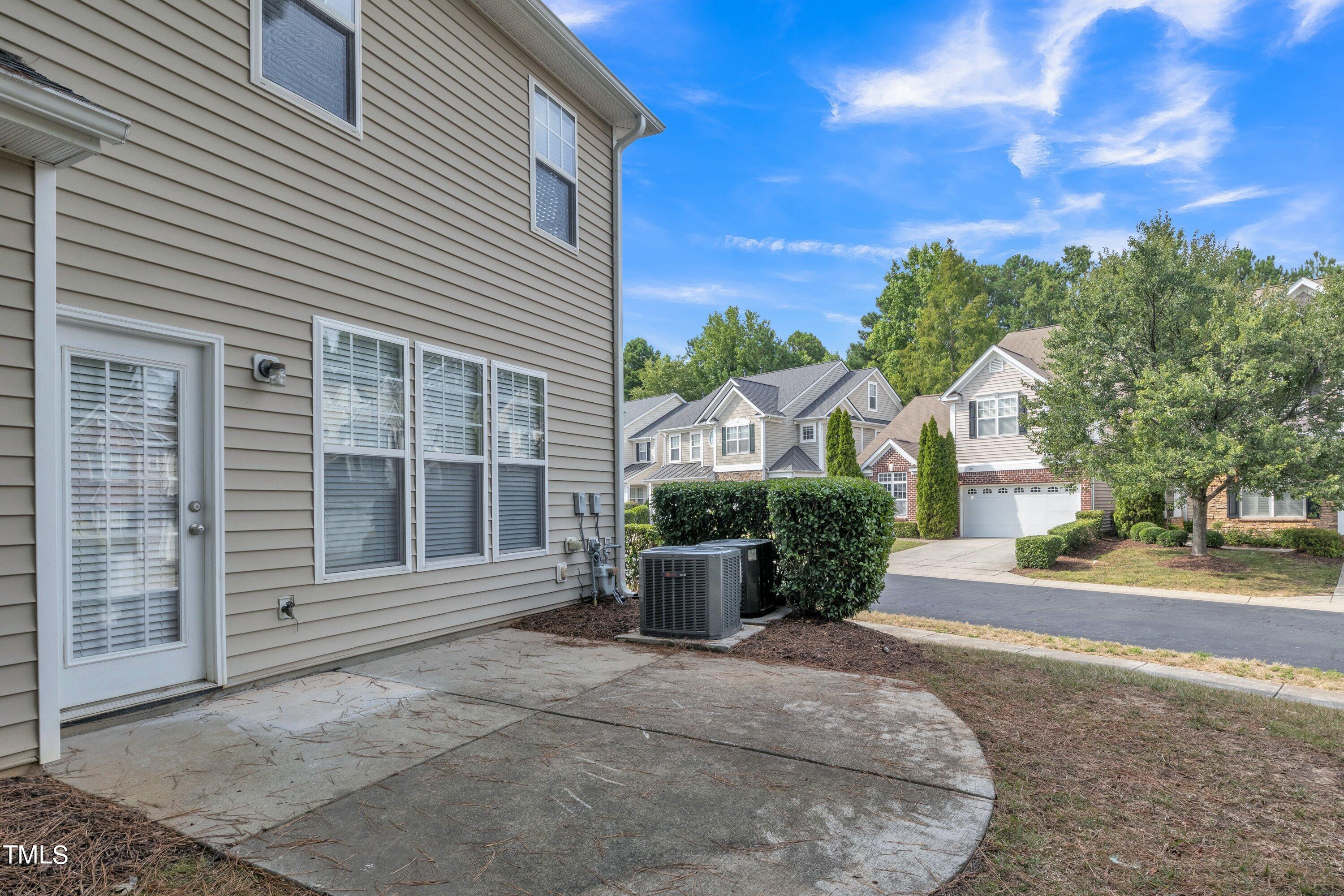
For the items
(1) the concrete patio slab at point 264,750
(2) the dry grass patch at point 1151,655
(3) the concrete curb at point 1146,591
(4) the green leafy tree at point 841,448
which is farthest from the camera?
(4) the green leafy tree at point 841,448

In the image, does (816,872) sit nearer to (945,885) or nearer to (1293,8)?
(945,885)

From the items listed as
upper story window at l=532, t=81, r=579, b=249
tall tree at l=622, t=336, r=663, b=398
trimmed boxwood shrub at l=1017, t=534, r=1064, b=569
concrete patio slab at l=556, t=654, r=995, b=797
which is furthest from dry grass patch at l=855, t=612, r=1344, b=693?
tall tree at l=622, t=336, r=663, b=398

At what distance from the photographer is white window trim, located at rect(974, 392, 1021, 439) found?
22.6 meters

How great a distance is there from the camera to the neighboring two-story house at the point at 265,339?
308 centimetres

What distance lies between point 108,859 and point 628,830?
1668mm

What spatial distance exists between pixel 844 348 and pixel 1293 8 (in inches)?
1386

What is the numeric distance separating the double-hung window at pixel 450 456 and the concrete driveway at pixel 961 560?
11146 mm

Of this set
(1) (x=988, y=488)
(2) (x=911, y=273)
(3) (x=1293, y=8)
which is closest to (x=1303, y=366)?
(3) (x=1293, y=8)

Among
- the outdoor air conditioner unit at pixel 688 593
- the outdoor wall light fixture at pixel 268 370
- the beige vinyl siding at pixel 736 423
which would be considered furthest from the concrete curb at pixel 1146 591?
the beige vinyl siding at pixel 736 423

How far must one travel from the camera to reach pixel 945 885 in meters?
2.20

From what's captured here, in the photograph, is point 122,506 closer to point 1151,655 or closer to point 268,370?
point 268,370

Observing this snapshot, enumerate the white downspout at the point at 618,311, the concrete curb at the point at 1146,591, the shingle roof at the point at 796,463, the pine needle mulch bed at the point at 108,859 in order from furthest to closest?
the shingle roof at the point at 796,463 → the concrete curb at the point at 1146,591 → the white downspout at the point at 618,311 → the pine needle mulch bed at the point at 108,859

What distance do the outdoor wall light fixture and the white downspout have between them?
4111 millimetres

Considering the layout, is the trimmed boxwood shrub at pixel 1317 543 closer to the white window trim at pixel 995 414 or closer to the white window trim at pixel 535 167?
the white window trim at pixel 995 414
